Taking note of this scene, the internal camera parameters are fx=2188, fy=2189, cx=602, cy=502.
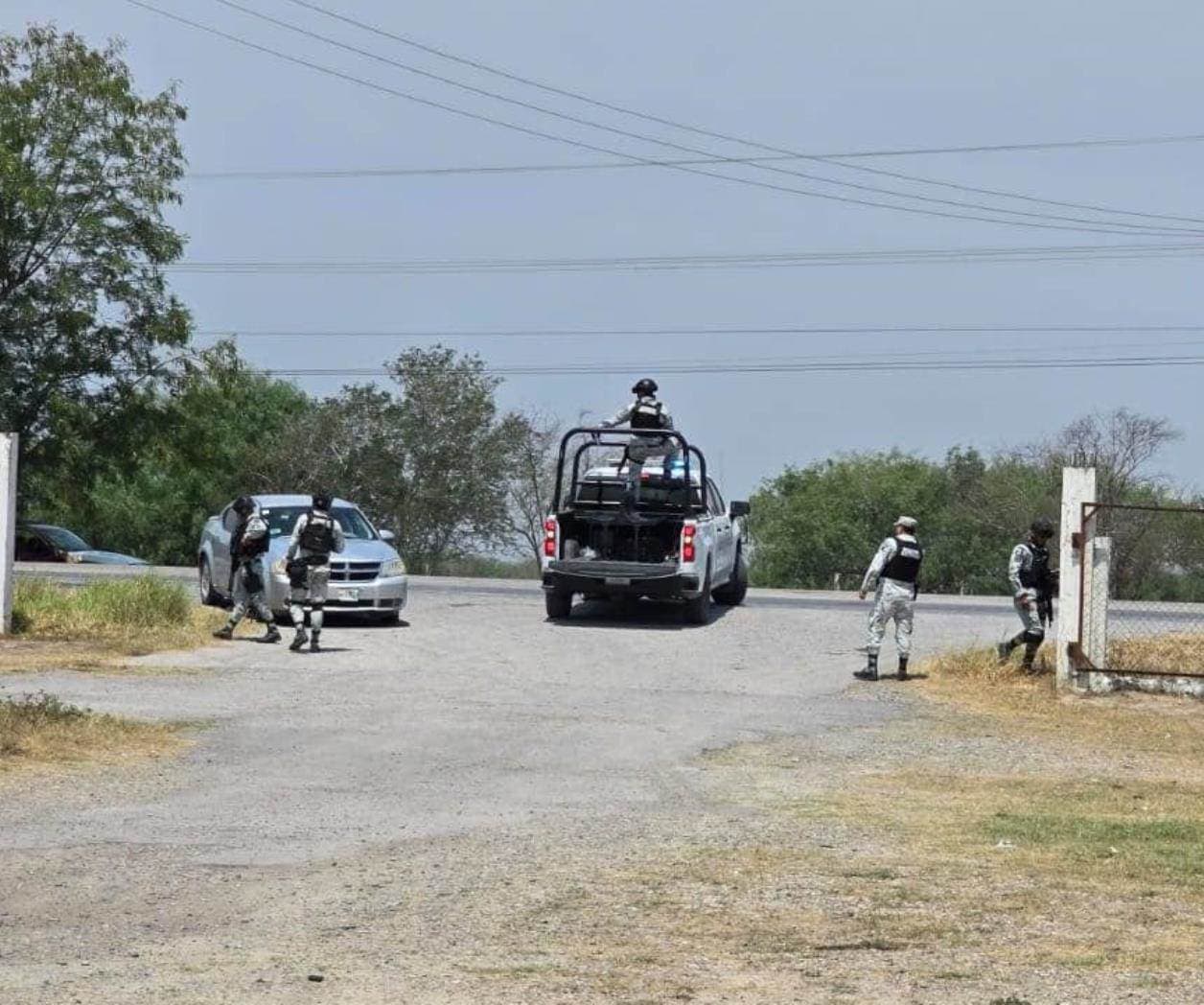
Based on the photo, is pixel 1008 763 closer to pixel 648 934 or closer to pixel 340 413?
pixel 648 934

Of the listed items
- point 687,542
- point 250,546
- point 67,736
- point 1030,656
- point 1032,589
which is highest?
point 687,542

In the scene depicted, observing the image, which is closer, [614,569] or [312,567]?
[312,567]

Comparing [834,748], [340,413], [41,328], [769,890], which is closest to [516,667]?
[834,748]

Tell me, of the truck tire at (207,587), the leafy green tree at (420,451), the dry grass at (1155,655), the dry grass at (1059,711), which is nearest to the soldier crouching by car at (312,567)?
the truck tire at (207,587)

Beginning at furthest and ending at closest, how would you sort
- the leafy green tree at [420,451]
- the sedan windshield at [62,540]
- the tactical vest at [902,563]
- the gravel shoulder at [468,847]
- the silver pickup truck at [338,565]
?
1. the leafy green tree at [420,451]
2. the sedan windshield at [62,540]
3. the silver pickup truck at [338,565]
4. the tactical vest at [902,563]
5. the gravel shoulder at [468,847]

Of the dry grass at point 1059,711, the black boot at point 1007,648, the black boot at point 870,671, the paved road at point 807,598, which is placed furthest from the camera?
the paved road at point 807,598

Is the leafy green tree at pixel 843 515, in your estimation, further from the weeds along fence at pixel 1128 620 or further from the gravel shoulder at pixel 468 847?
the gravel shoulder at pixel 468 847

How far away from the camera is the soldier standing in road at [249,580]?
24.4 m

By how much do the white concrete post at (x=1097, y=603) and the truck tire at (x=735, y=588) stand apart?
1030 cm

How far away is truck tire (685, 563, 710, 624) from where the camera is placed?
90.3 ft

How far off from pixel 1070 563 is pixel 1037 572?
1.26 metres

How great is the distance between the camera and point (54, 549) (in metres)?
47.5

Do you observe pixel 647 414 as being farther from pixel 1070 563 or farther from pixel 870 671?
pixel 1070 563

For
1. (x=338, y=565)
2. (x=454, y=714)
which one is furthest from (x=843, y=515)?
(x=454, y=714)
